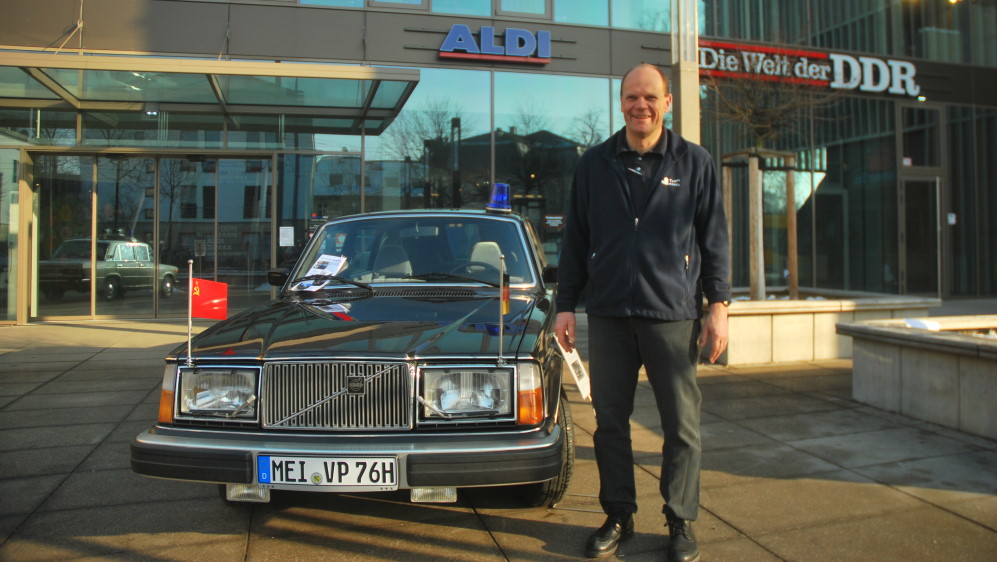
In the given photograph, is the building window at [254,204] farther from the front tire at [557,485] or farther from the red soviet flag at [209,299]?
the front tire at [557,485]

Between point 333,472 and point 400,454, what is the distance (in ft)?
0.89

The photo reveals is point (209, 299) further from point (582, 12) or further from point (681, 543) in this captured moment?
point (582, 12)

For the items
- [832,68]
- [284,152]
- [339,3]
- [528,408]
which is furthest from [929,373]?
[832,68]

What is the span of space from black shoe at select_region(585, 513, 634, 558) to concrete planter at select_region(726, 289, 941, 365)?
4.54 meters

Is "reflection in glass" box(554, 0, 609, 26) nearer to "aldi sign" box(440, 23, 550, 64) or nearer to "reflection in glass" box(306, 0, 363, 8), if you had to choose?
"aldi sign" box(440, 23, 550, 64)

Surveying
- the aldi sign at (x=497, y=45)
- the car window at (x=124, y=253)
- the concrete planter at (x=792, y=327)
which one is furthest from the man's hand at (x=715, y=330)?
the car window at (x=124, y=253)

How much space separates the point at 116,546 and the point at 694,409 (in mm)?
2614

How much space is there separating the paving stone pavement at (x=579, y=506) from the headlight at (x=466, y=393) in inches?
25.3

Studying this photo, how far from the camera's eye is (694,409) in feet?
9.52

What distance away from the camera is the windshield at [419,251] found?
13.5 ft

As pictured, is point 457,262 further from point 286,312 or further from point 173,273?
point 173,273

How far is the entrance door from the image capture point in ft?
47.8

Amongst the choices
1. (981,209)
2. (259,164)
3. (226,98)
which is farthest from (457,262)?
(981,209)

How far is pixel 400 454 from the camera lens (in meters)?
2.63
